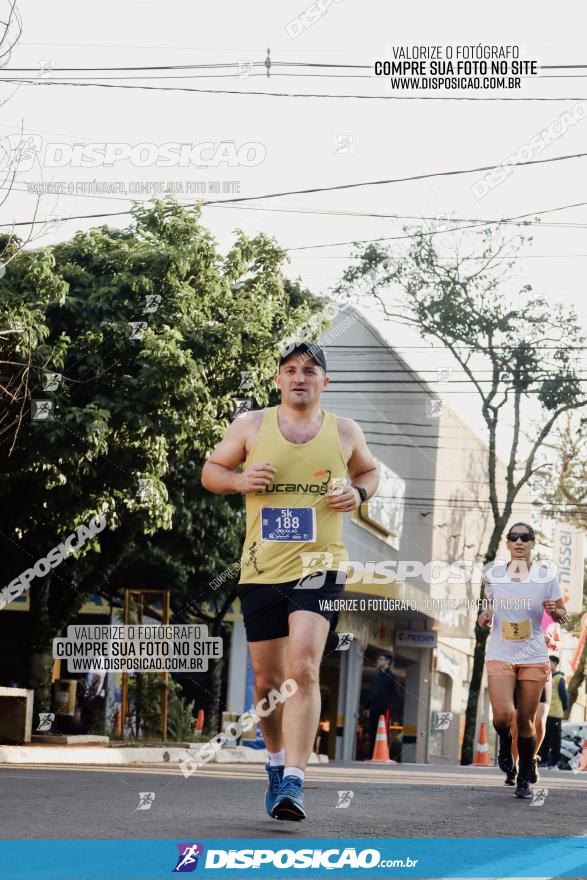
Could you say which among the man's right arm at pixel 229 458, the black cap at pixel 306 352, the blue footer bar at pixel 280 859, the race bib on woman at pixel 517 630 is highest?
the black cap at pixel 306 352

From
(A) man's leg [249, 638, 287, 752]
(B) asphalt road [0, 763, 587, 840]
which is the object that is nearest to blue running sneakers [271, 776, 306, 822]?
→ (B) asphalt road [0, 763, 587, 840]

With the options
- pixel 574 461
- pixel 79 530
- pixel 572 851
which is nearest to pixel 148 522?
pixel 79 530

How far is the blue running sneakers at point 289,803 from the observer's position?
559 centimetres

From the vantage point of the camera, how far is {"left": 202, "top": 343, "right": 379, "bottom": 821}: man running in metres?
6.01

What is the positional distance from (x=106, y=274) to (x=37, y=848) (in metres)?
14.1

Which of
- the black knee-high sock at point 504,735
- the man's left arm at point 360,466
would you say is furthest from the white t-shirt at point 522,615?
the man's left arm at point 360,466

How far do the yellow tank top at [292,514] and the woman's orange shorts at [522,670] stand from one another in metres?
3.88

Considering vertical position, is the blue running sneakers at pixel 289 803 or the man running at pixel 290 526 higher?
the man running at pixel 290 526

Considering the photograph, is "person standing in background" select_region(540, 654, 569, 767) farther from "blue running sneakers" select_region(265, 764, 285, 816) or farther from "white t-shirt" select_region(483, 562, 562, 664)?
"blue running sneakers" select_region(265, 764, 285, 816)

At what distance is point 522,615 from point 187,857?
5.45 metres

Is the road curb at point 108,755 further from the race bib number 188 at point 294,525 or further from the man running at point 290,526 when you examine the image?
the race bib number 188 at point 294,525

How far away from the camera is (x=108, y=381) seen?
17703 millimetres

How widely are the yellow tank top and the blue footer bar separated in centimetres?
122

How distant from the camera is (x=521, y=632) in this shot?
32.0 feet
